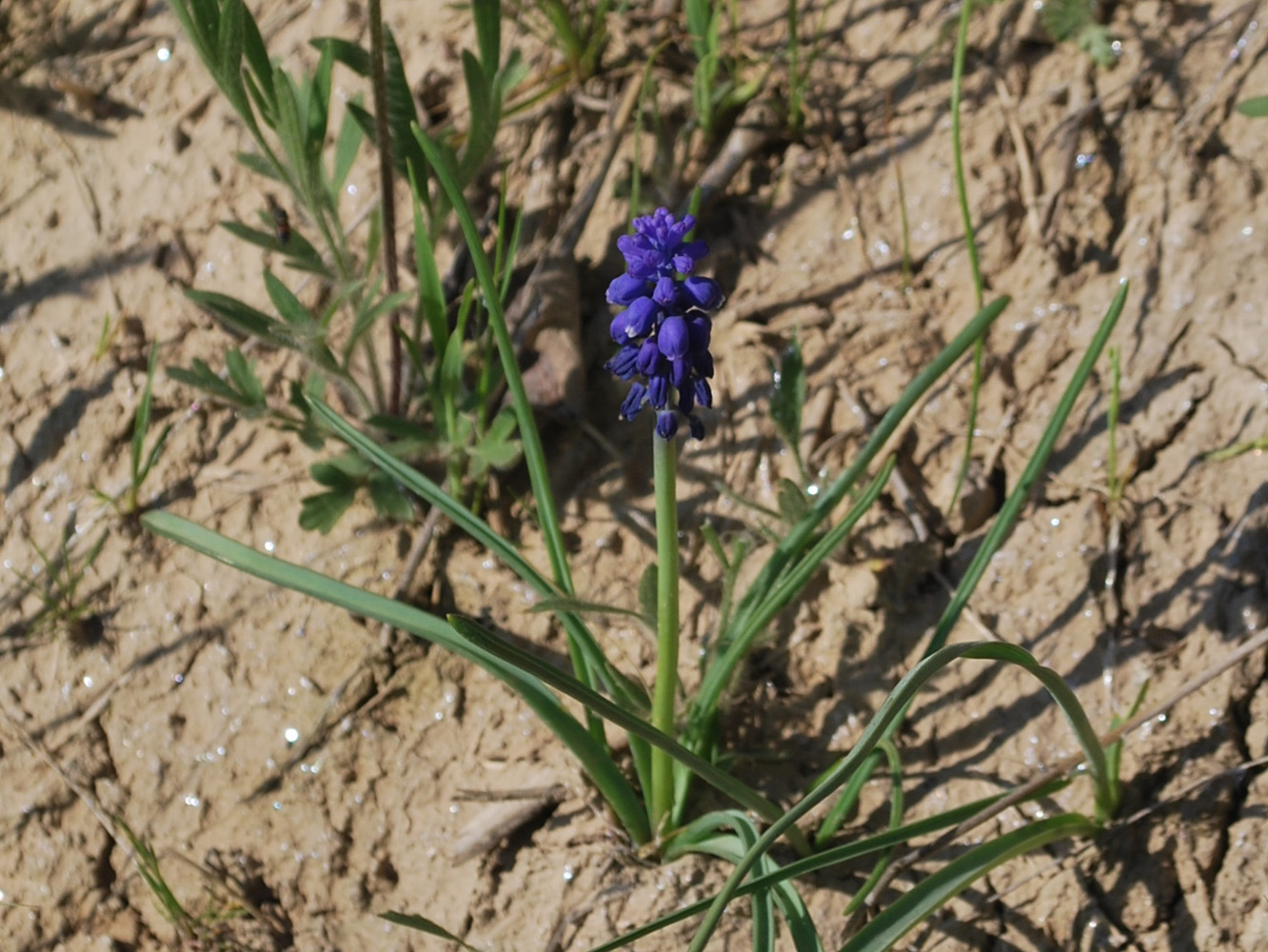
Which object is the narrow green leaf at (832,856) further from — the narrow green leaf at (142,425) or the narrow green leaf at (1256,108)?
the narrow green leaf at (142,425)

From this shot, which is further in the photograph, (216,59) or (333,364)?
(333,364)

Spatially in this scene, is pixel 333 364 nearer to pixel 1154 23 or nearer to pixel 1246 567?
pixel 1246 567

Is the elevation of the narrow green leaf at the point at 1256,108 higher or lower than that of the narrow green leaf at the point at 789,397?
higher

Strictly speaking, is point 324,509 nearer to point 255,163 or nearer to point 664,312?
point 255,163

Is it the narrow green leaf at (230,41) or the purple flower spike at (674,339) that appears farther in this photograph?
the narrow green leaf at (230,41)

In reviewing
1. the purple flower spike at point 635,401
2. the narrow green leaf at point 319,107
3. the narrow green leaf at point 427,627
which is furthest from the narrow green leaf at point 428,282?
the purple flower spike at point 635,401

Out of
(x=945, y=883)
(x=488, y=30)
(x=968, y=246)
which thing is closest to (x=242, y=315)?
(x=488, y=30)

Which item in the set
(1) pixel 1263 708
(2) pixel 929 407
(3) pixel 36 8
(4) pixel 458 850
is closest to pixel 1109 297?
(2) pixel 929 407
